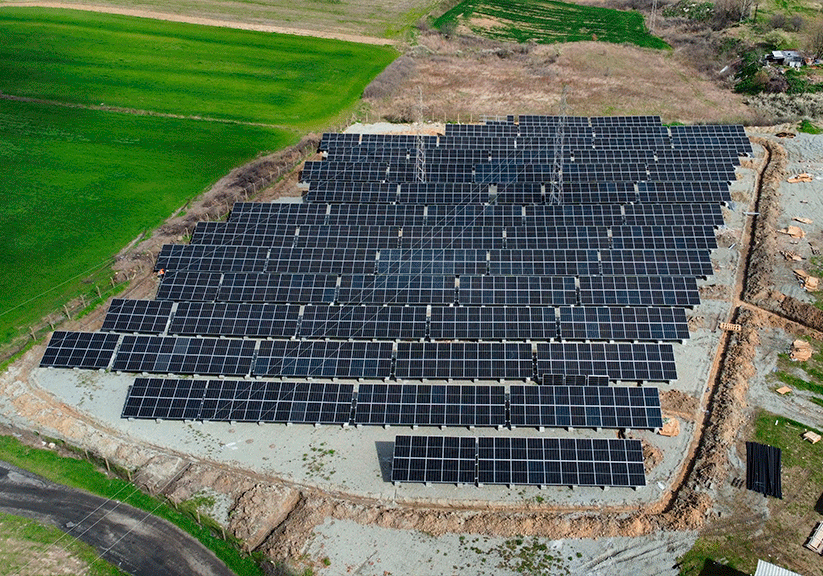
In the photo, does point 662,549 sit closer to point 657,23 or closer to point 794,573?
point 794,573

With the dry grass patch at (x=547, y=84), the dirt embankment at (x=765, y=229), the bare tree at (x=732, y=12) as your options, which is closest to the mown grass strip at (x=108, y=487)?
the dirt embankment at (x=765, y=229)

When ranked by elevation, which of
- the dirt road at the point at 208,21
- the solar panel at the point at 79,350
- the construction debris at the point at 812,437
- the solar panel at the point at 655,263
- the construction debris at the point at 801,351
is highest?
the dirt road at the point at 208,21

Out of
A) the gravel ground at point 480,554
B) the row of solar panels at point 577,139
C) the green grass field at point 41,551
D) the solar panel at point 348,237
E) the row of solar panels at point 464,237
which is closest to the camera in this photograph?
the gravel ground at point 480,554

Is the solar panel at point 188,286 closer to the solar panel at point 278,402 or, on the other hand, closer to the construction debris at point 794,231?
the solar panel at point 278,402

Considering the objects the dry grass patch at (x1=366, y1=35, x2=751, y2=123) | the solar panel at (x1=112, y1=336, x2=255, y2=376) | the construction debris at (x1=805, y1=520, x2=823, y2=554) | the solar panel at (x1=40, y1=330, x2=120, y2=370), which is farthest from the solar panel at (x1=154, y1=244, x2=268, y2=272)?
the construction debris at (x1=805, y1=520, x2=823, y2=554)

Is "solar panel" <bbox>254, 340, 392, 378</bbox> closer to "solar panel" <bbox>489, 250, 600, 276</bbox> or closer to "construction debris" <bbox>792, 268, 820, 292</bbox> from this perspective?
"solar panel" <bbox>489, 250, 600, 276</bbox>

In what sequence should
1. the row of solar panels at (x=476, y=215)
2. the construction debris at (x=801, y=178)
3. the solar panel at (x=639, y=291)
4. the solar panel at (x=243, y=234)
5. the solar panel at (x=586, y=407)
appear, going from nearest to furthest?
the solar panel at (x=586, y=407) < the solar panel at (x=639, y=291) < the solar panel at (x=243, y=234) < the row of solar panels at (x=476, y=215) < the construction debris at (x=801, y=178)
